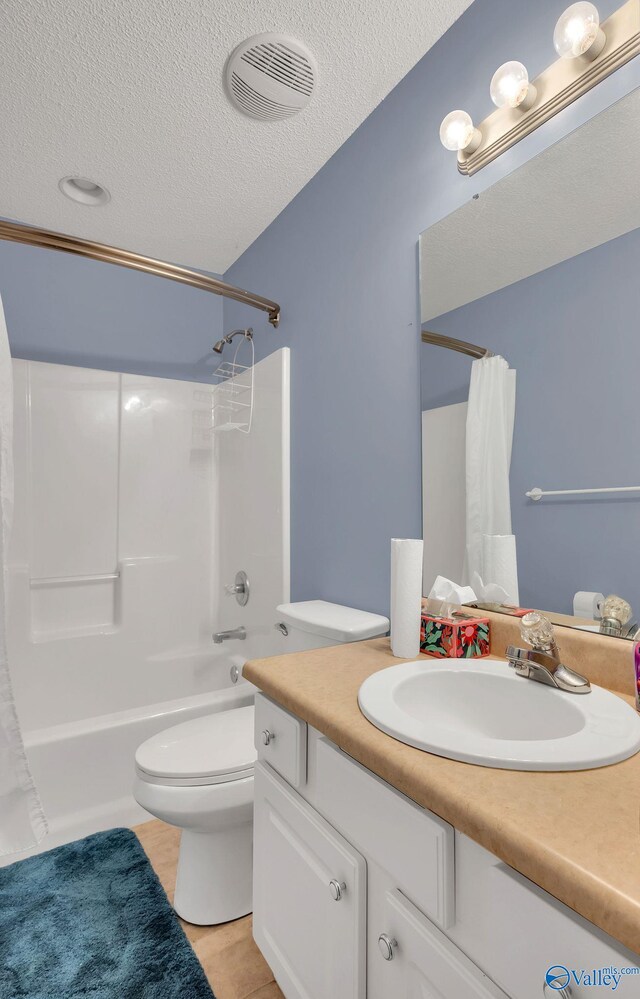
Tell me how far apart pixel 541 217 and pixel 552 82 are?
0.26 metres

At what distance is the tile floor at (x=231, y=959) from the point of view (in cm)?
122

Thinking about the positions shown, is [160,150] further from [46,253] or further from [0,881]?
[0,881]

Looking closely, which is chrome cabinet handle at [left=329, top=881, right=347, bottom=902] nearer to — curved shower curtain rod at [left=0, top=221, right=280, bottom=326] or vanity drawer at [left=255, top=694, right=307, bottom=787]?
vanity drawer at [left=255, top=694, right=307, bottom=787]

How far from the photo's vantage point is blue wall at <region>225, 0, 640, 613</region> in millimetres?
1204

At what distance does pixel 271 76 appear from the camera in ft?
4.71

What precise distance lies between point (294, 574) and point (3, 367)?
4.01 feet

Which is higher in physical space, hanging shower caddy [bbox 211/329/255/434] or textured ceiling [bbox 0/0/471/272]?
textured ceiling [bbox 0/0/471/272]

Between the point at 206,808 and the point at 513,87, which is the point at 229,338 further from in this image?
the point at 206,808

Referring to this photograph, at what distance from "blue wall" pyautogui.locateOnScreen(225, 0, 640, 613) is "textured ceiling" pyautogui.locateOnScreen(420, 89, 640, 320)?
5 centimetres

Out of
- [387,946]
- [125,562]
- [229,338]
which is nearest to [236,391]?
[229,338]

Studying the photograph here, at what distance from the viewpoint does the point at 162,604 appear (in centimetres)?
248

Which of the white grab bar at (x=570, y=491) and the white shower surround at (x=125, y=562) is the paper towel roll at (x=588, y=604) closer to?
the white grab bar at (x=570, y=491)

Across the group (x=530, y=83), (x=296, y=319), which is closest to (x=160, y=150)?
(x=296, y=319)

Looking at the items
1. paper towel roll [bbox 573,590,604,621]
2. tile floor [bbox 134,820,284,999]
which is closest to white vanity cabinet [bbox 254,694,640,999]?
tile floor [bbox 134,820,284,999]
